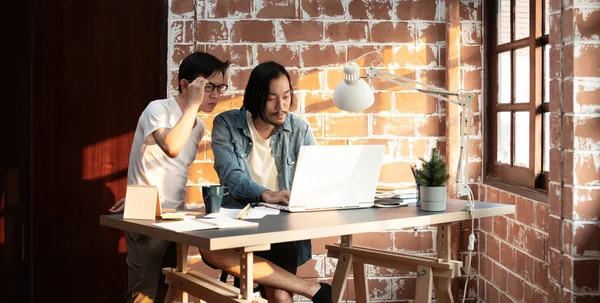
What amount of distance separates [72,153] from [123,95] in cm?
44

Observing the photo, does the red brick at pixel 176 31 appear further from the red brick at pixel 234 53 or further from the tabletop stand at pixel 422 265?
the tabletop stand at pixel 422 265

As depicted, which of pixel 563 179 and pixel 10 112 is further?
pixel 10 112

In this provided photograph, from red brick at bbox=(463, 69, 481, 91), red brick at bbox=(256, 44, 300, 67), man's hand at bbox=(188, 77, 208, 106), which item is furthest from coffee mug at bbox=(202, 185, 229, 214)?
red brick at bbox=(463, 69, 481, 91)

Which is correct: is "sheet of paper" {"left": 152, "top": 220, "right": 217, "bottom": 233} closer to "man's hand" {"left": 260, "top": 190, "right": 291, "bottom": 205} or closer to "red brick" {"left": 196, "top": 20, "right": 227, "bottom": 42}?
"man's hand" {"left": 260, "top": 190, "right": 291, "bottom": 205}

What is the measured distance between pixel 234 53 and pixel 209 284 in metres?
1.88

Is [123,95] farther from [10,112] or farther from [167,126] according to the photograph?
[167,126]

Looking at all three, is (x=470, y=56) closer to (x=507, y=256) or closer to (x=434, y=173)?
(x=507, y=256)

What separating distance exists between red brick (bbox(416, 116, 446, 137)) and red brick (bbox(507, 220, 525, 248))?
689mm

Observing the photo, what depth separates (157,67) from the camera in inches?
178

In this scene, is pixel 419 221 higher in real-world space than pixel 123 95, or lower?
lower

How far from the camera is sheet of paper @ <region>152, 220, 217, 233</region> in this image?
2470mm

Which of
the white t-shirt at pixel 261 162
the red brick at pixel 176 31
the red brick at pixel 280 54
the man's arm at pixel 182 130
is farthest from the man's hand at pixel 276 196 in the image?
the red brick at pixel 176 31

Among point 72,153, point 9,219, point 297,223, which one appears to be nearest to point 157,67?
point 72,153

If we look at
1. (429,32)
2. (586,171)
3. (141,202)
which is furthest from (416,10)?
(141,202)
